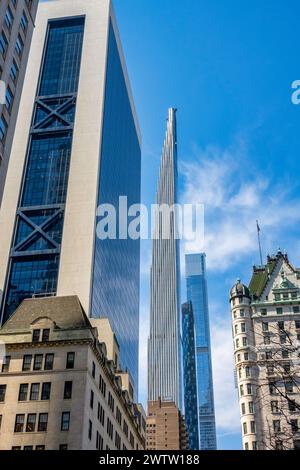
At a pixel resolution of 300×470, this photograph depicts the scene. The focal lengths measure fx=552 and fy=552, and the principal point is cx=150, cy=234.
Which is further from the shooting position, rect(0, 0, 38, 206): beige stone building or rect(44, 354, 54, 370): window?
rect(44, 354, 54, 370): window

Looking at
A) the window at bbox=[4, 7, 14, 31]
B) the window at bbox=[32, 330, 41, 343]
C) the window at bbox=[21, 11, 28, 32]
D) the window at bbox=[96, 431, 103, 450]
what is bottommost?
the window at bbox=[96, 431, 103, 450]

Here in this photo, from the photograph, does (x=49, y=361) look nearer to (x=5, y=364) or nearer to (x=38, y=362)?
(x=38, y=362)

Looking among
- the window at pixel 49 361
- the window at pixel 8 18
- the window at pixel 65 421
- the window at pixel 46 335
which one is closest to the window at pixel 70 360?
the window at pixel 49 361

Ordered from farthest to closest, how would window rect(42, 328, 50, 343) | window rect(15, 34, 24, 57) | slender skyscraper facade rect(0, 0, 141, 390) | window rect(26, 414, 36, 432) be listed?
slender skyscraper facade rect(0, 0, 141, 390), window rect(42, 328, 50, 343), window rect(15, 34, 24, 57), window rect(26, 414, 36, 432)

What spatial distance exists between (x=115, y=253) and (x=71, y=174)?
28032mm

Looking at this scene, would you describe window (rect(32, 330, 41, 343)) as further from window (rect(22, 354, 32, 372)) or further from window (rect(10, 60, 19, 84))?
window (rect(10, 60, 19, 84))

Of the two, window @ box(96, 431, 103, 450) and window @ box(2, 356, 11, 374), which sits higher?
window @ box(2, 356, 11, 374)

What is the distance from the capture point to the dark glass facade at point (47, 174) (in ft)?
476

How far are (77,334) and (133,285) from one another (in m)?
132

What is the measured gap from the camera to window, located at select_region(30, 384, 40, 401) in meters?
64.0

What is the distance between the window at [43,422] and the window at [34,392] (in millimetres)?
2310

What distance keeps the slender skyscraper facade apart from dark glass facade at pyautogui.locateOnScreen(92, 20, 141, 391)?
1.15 feet

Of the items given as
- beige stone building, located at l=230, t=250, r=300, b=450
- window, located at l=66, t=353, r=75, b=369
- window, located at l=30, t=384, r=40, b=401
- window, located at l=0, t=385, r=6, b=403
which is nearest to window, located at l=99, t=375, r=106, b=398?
window, located at l=66, t=353, r=75, b=369
